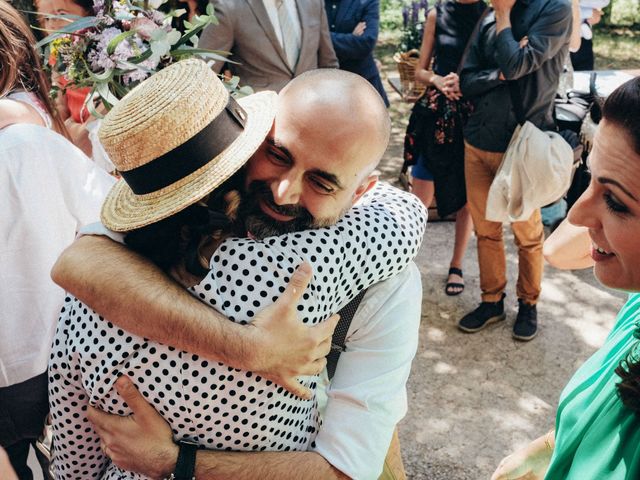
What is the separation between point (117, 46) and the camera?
257cm

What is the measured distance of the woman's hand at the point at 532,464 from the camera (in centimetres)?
195

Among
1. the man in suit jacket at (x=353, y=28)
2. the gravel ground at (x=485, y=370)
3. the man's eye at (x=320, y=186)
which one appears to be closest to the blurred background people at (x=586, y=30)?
the man in suit jacket at (x=353, y=28)

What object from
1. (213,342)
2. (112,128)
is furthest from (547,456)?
(112,128)

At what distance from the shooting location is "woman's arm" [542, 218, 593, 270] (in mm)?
2309

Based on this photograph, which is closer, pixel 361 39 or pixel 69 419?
pixel 69 419

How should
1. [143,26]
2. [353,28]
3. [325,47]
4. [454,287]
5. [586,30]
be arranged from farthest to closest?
[586,30], [353,28], [454,287], [325,47], [143,26]

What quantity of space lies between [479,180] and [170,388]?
10.3ft

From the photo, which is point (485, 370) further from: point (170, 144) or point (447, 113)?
point (170, 144)

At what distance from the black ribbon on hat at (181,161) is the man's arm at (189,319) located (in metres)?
0.18

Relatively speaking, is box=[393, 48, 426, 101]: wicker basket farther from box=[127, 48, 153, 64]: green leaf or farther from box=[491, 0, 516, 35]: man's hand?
box=[127, 48, 153, 64]: green leaf

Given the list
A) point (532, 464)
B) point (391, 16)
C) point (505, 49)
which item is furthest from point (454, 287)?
point (391, 16)

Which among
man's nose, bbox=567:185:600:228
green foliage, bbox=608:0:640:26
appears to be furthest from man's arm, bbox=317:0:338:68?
green foliage, bbox=608:0:640:26

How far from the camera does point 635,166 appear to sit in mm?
1418

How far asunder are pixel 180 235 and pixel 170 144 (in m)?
0.23
